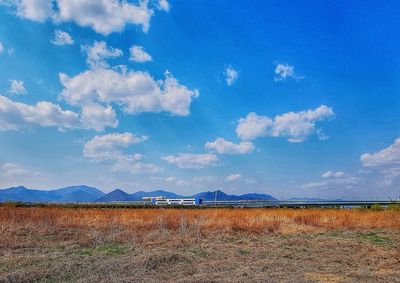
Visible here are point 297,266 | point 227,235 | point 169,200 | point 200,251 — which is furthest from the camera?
point 169,200

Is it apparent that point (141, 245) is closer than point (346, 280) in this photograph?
No

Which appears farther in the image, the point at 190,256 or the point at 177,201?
the point at 177,201

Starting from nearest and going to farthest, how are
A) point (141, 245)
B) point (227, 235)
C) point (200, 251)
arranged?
point (200, 251), point (141, 245), point (227, 235)

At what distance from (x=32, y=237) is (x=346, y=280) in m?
11.7

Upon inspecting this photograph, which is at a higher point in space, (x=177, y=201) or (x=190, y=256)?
(x=177, y=201)

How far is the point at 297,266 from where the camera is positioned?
10039 millimetres

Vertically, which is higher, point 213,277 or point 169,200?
point 169,200

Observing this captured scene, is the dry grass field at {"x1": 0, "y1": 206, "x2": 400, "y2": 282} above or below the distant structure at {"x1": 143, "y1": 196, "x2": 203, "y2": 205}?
below

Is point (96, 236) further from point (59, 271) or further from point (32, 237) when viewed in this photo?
point (59, 271)

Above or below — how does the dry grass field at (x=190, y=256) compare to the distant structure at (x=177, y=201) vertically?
below

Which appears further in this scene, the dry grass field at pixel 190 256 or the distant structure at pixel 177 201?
the distant structure at pixel 177 201

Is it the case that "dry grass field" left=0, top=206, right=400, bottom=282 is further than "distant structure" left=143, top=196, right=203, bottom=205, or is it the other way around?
"distant structure" left=143, top=196, right=203, bottom=205

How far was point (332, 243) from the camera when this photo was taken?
1403 centimetres

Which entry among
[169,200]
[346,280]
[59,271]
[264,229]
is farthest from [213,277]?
[169,200]
